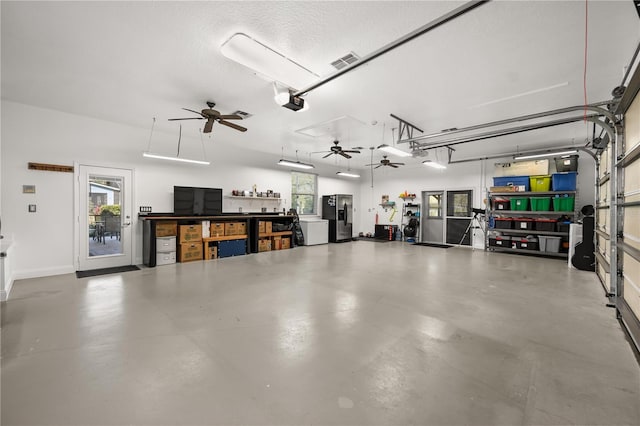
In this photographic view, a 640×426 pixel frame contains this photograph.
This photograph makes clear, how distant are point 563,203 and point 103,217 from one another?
37.2 feet

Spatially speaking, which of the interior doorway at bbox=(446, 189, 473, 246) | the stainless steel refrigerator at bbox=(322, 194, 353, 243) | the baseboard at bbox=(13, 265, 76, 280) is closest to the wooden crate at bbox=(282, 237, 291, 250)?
the stainless steel refrigerator at bbox=(322, 194, 353, 243)

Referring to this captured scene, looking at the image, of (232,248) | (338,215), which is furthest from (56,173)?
(338,215)

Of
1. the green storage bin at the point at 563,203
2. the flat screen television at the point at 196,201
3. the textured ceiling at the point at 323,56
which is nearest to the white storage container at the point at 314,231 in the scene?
the flat screen television at the point at 196,201

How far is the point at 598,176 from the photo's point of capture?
5523mm

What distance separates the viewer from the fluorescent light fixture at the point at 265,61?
275 cm

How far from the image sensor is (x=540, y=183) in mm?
7336

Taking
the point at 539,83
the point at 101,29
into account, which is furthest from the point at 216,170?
the point at 539,83

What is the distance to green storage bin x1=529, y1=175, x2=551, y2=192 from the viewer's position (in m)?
7.23

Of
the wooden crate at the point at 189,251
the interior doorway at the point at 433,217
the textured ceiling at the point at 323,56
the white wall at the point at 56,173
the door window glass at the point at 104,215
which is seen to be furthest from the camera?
the interior doorway at the point at 433,217

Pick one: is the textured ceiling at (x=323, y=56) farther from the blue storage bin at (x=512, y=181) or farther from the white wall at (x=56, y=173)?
the blue storage bin at (x=512, y=181)

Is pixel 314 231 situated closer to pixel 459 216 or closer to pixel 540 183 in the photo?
pixel 459 216

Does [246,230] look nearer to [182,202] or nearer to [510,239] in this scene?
[182,202]

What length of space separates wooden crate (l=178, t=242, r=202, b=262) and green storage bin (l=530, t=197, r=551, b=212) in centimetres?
915

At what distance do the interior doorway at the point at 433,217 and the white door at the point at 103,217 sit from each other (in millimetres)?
9628
